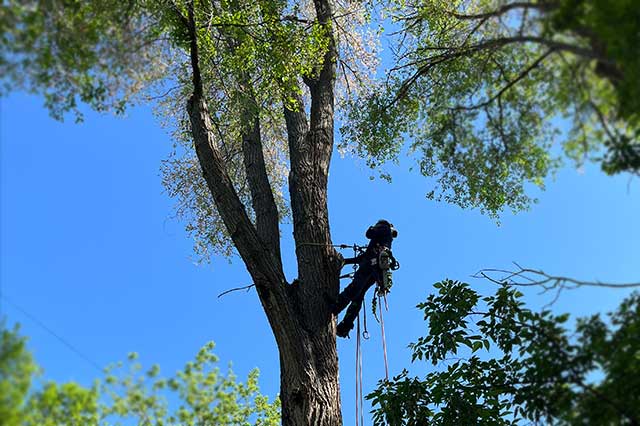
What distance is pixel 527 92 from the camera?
522 cm

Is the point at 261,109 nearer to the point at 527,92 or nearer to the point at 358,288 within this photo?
the point at 358,288

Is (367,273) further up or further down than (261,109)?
further down

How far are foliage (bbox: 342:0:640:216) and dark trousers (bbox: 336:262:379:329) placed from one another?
121 cm

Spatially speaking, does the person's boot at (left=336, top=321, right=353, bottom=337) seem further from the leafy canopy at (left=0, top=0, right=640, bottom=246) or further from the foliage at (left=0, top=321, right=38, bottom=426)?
the foliage at (left=0, top=321, right=38, bottom=426)

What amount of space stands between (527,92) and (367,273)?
2609mm

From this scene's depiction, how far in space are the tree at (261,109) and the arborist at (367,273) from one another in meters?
0.27

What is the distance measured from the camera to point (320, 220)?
704cm

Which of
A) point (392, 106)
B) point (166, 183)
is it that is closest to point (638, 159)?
point (392, 106)

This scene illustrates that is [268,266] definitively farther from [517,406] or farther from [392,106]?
[392,106]

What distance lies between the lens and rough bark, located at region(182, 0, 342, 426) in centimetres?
609

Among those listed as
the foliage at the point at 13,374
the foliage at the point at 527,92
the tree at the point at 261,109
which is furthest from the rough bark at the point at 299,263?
the foliage at the point at 13,374

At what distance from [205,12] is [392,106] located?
242cm

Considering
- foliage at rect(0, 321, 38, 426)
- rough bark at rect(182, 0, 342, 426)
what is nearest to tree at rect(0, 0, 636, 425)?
rough bark at rect(182, 0, 342, 426)

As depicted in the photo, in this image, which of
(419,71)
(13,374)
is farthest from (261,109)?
(13,374)
